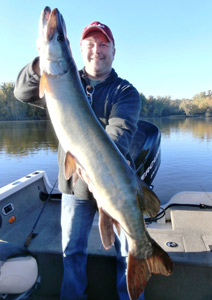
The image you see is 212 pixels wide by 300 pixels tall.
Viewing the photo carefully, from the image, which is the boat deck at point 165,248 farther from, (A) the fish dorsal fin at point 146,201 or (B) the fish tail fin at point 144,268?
(A) the fish dorsal fin at point 146,201

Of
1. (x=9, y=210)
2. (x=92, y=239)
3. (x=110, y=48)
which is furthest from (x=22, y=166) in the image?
(x=110, y=48)

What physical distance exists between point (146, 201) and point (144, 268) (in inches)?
19.7

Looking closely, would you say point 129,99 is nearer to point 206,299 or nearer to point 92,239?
point 92,239

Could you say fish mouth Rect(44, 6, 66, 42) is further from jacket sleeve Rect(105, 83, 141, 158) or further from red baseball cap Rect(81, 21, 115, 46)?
jacket sleeve Rect(105, 83, 141, 158)

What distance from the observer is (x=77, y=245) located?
230 centimetres

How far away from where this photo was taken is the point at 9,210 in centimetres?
369

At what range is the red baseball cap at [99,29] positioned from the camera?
2.22m

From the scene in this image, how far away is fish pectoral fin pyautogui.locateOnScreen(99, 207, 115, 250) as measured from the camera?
181 cm

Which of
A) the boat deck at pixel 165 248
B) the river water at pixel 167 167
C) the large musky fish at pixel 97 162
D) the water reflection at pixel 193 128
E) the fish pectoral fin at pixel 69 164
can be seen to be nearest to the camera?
the large musky fish at pixel 97 162

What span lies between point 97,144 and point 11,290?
1647mm

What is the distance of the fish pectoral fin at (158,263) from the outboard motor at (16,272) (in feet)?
4.01

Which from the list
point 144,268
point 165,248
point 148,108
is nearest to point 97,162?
point 144,268

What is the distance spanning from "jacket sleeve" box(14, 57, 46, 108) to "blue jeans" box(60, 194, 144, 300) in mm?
980

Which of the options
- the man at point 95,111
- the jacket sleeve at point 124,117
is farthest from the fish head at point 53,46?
the jacket sleeve at point 124,117
